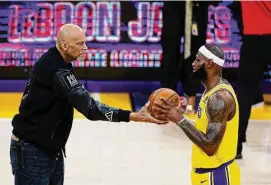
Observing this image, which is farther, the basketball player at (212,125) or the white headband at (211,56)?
the white headband at (211,56)

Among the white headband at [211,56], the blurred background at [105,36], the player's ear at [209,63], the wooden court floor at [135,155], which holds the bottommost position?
the wooden court floor at [135,155]

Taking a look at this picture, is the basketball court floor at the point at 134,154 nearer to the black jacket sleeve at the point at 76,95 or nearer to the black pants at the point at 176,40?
the black pants at the point at 176,40

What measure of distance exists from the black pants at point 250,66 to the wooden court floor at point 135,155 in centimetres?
63

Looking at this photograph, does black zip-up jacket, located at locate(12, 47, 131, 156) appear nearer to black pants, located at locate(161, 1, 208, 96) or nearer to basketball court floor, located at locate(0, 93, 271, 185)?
basketball court floor, located at locate(0, 93, 271, 185)

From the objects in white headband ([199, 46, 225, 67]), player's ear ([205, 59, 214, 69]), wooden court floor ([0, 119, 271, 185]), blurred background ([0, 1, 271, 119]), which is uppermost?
white headband ([199, 46, 225, 67])

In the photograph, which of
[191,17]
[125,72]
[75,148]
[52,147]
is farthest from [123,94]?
[52,147]

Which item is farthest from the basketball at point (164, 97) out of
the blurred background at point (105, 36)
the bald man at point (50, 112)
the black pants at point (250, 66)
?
the blurred background at point (105, 36)

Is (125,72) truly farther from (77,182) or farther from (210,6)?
(77,182)

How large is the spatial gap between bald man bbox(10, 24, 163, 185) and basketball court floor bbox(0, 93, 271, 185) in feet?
6.17

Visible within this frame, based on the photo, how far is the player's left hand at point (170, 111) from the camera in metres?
3.90

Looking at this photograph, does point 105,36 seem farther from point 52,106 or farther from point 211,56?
point 52,106

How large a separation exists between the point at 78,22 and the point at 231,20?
7.37 ft

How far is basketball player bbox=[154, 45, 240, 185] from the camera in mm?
3941

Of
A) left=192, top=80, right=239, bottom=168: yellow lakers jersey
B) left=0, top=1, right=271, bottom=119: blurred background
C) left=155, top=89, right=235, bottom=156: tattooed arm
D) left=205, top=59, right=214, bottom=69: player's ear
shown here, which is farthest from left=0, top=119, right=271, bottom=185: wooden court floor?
left=155, top=89, right=235, bottom=156: tattooed arm
